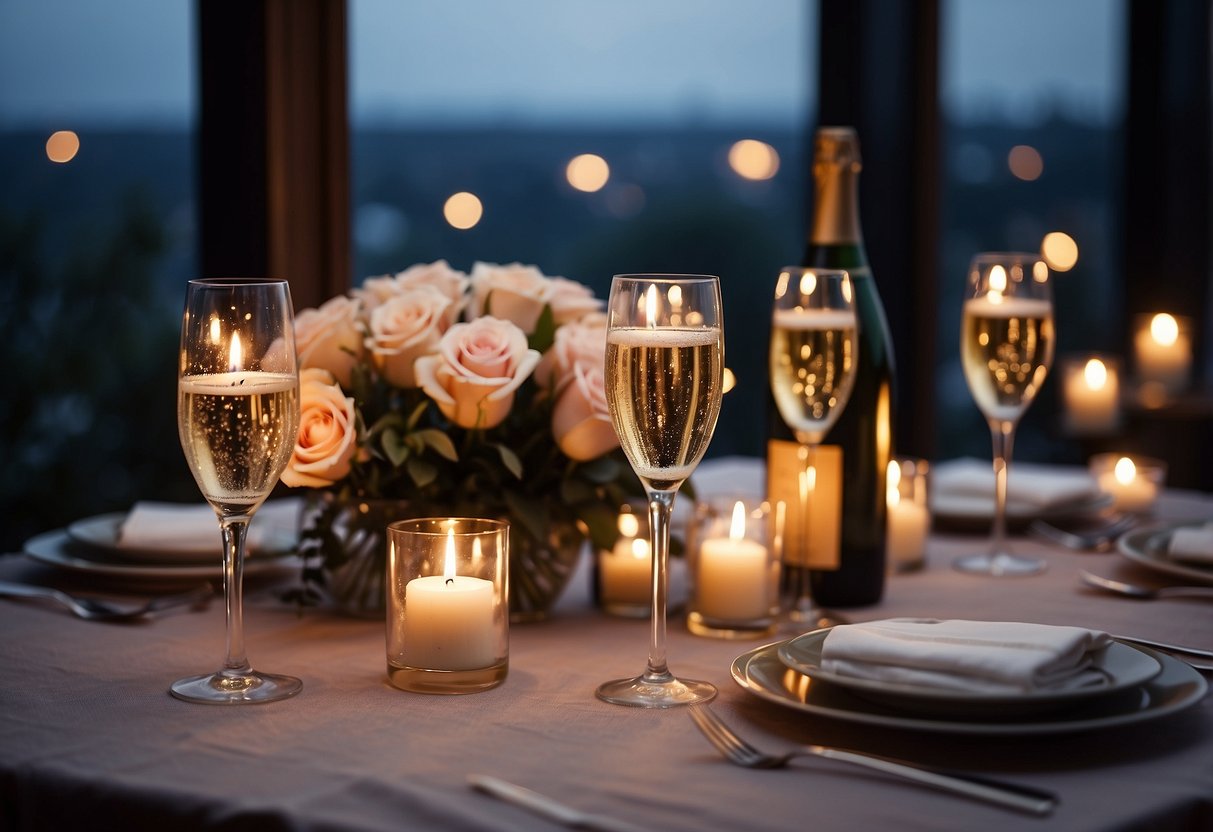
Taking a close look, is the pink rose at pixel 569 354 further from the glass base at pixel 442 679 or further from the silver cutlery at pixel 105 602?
the silver cutlery at pixel 105 602

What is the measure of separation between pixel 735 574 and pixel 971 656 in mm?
369

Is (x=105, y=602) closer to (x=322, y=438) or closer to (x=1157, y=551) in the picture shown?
(x=322, y=438)

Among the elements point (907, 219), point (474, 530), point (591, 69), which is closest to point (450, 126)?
point (591, 69)

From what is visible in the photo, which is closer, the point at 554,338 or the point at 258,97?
the point at 554,338

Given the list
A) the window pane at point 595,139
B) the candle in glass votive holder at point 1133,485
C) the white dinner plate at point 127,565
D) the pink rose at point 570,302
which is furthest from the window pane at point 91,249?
the candle in glass votive holder at point 1133,485

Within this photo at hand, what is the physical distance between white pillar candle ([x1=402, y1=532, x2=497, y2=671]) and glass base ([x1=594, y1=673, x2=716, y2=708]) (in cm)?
10

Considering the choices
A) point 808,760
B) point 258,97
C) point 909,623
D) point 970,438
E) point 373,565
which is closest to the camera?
point 808,760

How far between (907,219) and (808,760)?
296 centimetres

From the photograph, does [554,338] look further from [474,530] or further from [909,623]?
[909,623]

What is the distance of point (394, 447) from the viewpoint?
122cm

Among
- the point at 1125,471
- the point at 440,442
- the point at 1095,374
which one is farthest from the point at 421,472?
the point at 1095,374

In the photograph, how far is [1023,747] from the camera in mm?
907

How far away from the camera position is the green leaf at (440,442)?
1201 millimetres

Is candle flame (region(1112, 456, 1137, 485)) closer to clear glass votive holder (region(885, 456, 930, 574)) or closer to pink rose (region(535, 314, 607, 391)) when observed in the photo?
clear glass votive holder (region(885, 456, 930, 574))
